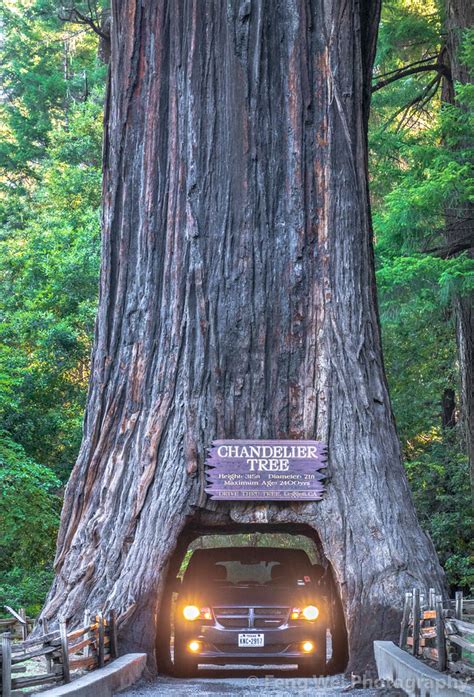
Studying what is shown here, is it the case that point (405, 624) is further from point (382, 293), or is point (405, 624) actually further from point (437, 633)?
point (382, 293)

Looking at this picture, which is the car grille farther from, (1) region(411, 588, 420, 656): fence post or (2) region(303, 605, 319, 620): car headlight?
(1) region(411, 588, 420, 656): fence post

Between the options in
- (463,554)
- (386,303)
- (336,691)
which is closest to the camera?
(336,691)

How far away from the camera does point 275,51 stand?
13930 millimetres

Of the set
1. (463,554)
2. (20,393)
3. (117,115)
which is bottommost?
(463,554)

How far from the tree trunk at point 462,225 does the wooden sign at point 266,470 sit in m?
7.90

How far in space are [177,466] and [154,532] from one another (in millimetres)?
823

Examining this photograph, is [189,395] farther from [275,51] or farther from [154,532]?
[275,51]

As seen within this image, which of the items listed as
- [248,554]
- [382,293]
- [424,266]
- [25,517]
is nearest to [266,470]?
[248,554]

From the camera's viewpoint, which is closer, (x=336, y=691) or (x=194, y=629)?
(x=336, y=691)

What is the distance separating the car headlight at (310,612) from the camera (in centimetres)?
1176

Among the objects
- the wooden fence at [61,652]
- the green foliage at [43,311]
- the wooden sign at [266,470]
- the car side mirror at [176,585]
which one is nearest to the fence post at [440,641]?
the wooden fence at [61,652]

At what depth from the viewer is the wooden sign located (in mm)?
12445

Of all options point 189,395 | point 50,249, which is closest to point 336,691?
point 189,395

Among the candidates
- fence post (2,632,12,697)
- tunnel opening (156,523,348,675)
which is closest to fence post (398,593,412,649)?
tunnel opening (156,523,348,675)
